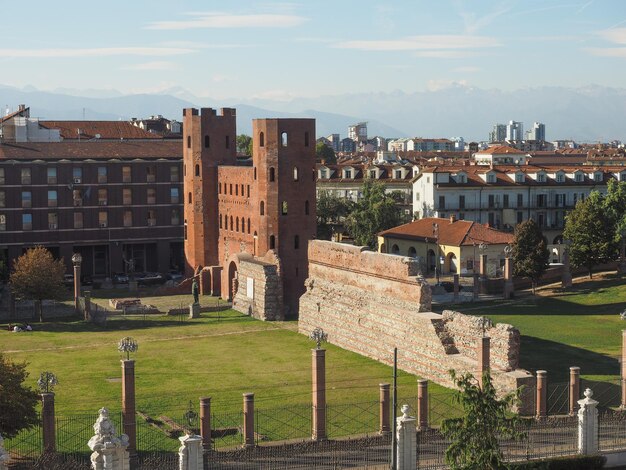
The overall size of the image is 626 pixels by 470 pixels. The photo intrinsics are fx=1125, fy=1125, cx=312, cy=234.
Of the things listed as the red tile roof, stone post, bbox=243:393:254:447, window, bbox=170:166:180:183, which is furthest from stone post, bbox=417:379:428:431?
window, bbox=170:166:180:183

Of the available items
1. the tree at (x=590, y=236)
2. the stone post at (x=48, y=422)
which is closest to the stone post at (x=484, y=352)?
the stone post at (x=48, y=422)

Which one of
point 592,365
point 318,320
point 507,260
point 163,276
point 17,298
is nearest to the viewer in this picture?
point 592,365

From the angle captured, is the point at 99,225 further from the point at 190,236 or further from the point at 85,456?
the point at 85,456

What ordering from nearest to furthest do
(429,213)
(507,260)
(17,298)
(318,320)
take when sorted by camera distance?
1. (318,320)
2. (17,298)
3. (507,260)
4. (429,213)

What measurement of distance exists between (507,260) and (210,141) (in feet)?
71.5

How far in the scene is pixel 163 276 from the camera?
8519cm

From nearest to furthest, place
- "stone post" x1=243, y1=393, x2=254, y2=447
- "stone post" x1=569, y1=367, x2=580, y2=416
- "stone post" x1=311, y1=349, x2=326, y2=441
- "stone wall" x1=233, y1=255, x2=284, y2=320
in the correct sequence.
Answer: "stone post" x1=243, y1=393, x2=254, y2=447, "stone post" x1=311, y1=349, x2=326, y2=441, "stone post" x1=569, y1=367, x2=580, y2=416, "stone wall" x1=233, y1=255, x2=284, y2=320

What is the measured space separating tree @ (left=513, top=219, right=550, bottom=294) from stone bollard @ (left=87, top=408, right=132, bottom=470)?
4715cm

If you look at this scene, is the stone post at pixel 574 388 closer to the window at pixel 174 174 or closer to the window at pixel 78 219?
the window at pixel 174 174

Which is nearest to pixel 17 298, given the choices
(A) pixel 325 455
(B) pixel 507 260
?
(B) pixel 507 260

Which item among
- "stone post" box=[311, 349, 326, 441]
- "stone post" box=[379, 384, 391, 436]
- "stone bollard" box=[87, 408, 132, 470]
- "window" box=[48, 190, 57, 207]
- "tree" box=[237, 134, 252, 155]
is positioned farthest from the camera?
"tree" box=[237, 134, 252, 155]

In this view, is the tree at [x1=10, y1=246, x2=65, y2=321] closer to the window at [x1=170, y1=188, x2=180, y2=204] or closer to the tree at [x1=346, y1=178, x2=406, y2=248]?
the window at [x1=170, y1=188, x2=180, y2=204]

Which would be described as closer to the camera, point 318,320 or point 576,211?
point 318,320

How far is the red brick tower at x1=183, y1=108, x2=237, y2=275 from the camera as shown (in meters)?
77.1
